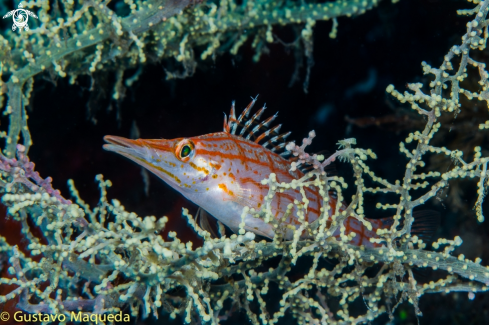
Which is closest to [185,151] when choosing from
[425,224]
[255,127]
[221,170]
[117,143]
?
[221,170]

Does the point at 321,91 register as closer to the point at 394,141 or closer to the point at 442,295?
the point at 394,141

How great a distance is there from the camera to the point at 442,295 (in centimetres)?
432

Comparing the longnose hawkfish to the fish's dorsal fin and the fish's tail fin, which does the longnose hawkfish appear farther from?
the fish's tail fin

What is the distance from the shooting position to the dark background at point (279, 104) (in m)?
4.48

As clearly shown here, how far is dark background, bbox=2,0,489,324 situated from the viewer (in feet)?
14.7

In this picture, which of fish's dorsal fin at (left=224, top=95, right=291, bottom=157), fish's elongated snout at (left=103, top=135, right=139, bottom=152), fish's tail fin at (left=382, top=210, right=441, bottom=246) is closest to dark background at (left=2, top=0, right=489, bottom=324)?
fish's tail fin at (left=382, top=210, right=441, bottom=246)

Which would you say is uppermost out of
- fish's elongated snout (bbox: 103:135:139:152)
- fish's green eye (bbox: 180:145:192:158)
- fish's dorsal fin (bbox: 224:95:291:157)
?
fish's dorsal fin (bbox: 224:95:291:157)

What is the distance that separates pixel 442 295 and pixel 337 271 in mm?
2705

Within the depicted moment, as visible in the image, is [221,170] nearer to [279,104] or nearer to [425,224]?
[425,224]

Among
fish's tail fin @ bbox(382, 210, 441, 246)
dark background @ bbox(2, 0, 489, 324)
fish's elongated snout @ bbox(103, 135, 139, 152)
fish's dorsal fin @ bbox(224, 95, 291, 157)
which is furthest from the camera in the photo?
dark background @ bbox(2, 0, 489, 324)

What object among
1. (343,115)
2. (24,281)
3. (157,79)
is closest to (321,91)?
(343,115)

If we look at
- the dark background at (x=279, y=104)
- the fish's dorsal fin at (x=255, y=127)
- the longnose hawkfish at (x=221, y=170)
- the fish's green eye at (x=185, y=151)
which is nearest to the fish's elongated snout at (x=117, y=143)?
the longnose hawkfish at (x=221, y=170)

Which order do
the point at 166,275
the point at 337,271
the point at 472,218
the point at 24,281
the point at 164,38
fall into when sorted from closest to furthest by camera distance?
the point at 166,275, the point at 24,281, the point at 337,271, the point at 164,38, the point at 472,218

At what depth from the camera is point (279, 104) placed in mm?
5059
